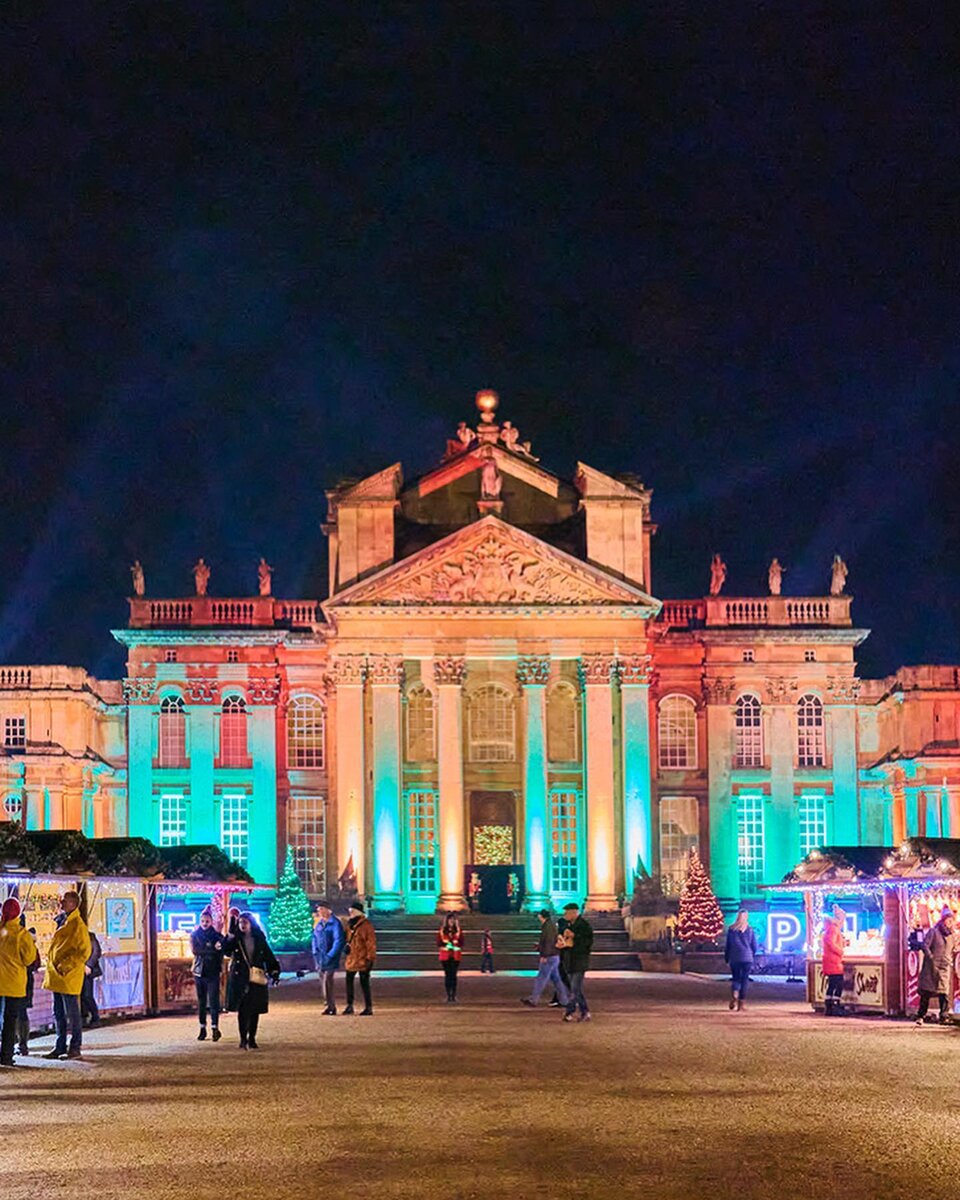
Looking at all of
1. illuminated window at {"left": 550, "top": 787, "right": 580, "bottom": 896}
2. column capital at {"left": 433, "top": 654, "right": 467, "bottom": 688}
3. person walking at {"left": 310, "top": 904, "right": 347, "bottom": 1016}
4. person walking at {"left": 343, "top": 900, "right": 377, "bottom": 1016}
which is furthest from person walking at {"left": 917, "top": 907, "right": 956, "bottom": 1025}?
column capital at {"left": 433, "top": 654, "right": 467, "bottom": 688}

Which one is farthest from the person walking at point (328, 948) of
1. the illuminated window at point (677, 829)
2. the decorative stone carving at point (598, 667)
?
the illuminated window at point (677, 829)

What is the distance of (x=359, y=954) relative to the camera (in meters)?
29.8

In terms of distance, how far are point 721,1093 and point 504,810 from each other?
149 ft

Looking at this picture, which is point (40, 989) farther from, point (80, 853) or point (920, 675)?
point (920, 675)

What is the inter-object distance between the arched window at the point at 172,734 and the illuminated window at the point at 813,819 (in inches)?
749

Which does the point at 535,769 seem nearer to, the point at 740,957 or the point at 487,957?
the point at 487,957

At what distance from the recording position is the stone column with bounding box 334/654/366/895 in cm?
5938

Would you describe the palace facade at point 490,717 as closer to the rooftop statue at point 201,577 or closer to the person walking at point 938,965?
the rooftop statue at point 201,577

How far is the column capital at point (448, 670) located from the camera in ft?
196

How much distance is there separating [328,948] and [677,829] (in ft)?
111

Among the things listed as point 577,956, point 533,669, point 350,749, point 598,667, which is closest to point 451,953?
point 577,956

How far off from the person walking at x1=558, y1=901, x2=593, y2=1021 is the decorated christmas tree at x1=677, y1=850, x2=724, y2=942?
24.4m

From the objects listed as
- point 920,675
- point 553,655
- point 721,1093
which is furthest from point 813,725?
point 721,1093

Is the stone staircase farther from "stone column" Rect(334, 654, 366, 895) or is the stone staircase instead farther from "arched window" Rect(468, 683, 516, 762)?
"arched window" Rect(468, 683, 516, 762)
